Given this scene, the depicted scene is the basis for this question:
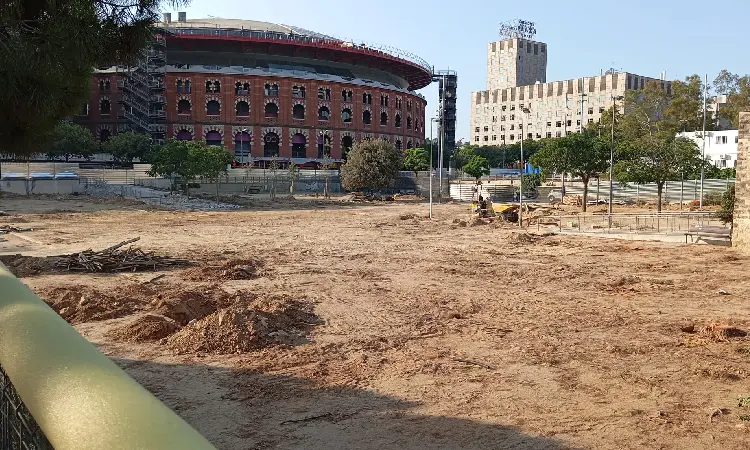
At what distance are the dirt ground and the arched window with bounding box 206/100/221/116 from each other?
65.1 metres

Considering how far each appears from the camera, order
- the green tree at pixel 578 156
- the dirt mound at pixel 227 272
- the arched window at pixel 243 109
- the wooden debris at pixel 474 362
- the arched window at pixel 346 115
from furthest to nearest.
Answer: the arched window at pixel 346 115 < the arched window at pixel 243 109 < the green tree at pixel 578 156 < the dirt mound at pixel 227 272 < the wooden debris at pixel 474 362

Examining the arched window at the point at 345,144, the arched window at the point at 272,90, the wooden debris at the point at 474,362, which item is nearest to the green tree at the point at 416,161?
the arched window at the point at 345,144

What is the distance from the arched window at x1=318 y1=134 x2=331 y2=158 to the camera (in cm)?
9388

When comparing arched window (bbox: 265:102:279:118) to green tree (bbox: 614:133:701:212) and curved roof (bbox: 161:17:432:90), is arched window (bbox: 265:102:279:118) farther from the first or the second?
green tree (bbox: 614:133:701:212)

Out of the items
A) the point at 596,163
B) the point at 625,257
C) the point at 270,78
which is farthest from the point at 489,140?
the point at 625,257

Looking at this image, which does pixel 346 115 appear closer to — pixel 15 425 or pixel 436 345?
pixel 436 345

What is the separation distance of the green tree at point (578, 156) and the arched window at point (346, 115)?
49.7 m

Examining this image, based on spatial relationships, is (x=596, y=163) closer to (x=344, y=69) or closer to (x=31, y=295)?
(x=31, y=295)

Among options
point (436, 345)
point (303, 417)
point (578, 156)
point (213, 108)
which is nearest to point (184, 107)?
point (213, 108)

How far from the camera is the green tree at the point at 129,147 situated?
78188 millimetres

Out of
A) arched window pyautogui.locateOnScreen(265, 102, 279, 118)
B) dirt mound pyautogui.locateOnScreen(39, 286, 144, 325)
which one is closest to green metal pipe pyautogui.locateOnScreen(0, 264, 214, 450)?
dirt mound pyautogui.locateOnScreen(39, 286, 144, 325)

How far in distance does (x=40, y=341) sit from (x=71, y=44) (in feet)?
26.8

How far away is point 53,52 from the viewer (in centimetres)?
934

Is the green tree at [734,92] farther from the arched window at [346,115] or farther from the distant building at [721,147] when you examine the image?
the arched window at [346,115]
